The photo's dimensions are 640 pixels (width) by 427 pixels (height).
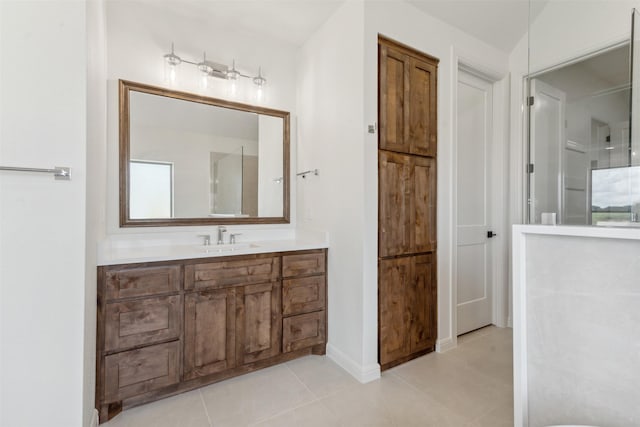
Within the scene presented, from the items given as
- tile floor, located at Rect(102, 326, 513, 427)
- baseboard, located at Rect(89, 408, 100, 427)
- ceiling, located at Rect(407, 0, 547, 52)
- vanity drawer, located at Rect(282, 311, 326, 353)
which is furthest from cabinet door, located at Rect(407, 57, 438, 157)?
baseboard, located at Rect(89, 408, 100, 427)

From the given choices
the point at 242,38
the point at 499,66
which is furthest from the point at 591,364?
the point at 242,38

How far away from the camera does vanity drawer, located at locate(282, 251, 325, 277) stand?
2238 mm

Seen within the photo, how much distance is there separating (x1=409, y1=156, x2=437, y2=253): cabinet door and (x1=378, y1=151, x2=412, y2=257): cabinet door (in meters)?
0.05

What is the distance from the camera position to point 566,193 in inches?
52.8

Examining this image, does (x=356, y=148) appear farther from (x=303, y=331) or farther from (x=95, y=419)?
(x=95, y=419)

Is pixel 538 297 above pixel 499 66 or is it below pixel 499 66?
below

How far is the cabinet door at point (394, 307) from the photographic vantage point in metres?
2.14

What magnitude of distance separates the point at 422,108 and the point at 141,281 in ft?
7.80

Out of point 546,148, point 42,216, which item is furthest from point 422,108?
point 42,216

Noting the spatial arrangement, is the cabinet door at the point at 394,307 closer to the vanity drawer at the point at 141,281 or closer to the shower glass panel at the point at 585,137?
the shower glass panel at the point at 585,137

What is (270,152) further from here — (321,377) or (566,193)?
(566,193)

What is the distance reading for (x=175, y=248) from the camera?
6.86ft

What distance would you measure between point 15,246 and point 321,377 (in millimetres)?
1869

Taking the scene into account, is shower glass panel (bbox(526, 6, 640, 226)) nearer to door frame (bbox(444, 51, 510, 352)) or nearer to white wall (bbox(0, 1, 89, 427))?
door frame (bbox(444, 51, 510, 352))
